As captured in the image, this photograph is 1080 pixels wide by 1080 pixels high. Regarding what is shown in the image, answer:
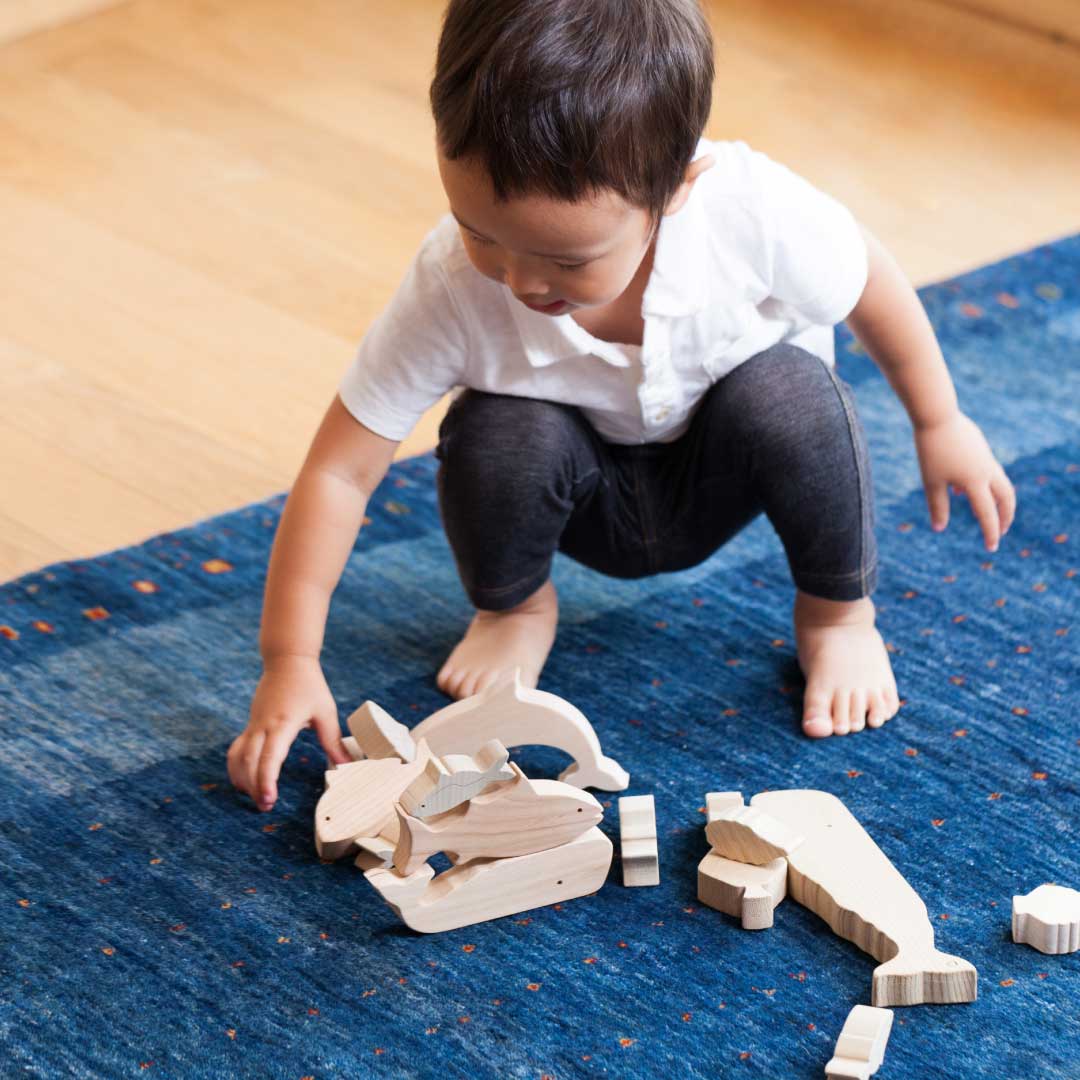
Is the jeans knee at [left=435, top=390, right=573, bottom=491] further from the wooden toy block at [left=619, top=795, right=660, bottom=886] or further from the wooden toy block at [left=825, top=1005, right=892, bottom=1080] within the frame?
the wooden toy block at [left=825, top=1005, right=892, bottom=1080]

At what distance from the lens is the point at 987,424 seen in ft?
4.46

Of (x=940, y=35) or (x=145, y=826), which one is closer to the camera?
(x=145, y=826)

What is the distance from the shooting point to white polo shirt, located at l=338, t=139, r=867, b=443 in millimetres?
978

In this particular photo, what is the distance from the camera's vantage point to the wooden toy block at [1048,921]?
840 mm

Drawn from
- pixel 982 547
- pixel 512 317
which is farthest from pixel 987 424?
pixel 512 317

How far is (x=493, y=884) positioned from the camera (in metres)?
0.86

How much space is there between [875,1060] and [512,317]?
1.55 ft

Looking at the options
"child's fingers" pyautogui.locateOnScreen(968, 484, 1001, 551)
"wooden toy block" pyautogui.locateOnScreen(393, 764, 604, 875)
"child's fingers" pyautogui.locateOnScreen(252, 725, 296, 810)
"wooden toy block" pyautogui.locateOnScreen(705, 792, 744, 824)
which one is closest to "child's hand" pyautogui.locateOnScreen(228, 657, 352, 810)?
"child's fingers" pyautogui.locateOnScreen(252, 725, 296, 810)

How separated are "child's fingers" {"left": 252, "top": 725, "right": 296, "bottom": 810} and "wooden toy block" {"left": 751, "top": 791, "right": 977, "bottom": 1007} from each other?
0.27 metres

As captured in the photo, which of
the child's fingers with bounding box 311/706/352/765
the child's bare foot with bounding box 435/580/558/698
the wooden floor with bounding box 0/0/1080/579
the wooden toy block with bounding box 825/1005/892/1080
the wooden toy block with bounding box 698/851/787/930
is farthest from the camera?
the wooden floor with bounding box 0/0/1080/579

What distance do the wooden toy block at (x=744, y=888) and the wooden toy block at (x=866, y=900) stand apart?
0.04 ft

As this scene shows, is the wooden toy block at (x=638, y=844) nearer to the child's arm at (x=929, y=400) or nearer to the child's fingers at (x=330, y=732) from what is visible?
the child's fingers at (x=330, y=732)

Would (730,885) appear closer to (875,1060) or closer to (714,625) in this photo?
(875,1060)

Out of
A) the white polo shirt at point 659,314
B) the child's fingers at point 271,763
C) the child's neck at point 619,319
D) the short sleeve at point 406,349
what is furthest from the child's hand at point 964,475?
the child's fingers at point 271,763
